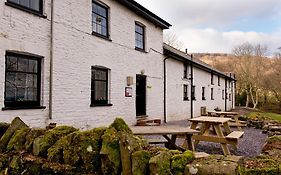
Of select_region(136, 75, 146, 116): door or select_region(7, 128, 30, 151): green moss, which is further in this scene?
select_region(136, 75, 146, 116): door

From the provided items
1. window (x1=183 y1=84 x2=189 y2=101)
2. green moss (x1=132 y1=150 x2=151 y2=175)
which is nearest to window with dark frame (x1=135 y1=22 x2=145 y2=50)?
window (x1=183 y1=84 x2=189 y2=101)

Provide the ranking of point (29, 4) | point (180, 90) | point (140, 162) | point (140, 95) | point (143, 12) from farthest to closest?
point (180, 90)
point (140, 95)
point (143, 12)
point (29, 4)
point (140, 162)

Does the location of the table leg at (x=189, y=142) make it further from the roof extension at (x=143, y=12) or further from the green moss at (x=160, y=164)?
the roof extension at (x=143, y=12)

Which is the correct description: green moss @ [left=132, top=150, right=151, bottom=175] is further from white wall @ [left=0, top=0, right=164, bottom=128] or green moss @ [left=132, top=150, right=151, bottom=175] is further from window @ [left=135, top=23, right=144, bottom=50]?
window @ [left=135, top=23, right=144, bottom=50]

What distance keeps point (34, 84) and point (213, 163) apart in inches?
256

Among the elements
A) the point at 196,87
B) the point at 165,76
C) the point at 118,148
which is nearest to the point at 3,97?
Answer: the point at 118,148

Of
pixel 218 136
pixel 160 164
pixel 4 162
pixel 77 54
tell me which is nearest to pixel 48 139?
pixel 4 162

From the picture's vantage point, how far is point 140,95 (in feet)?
46.3

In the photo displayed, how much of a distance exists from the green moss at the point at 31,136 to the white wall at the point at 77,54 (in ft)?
11.1

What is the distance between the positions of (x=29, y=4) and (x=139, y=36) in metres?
7.18

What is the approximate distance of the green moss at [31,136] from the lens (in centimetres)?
386

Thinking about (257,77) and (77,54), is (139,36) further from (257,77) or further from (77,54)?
(257,77)

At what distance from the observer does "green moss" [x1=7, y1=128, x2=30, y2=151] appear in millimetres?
3966

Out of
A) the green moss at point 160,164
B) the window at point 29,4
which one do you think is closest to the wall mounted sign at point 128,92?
the window at point 29,4
